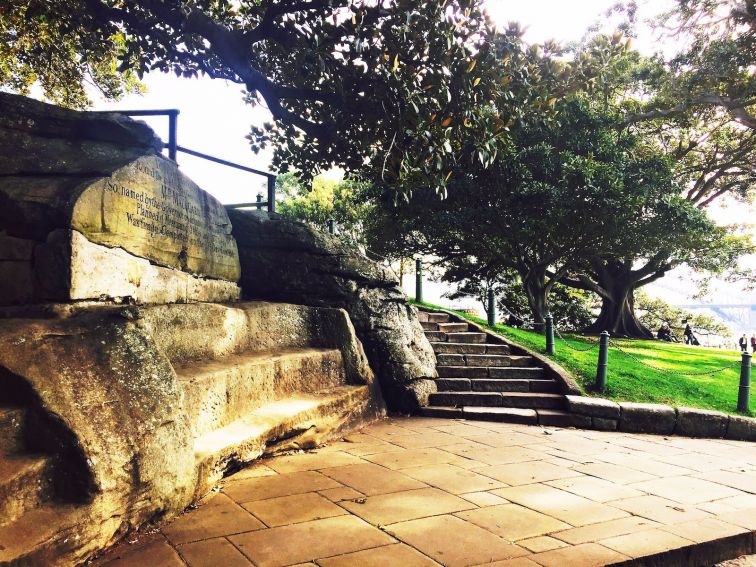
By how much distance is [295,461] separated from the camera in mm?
4473

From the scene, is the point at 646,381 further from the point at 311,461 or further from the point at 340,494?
the point at 340,494

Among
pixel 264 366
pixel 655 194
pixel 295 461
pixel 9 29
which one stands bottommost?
pixel 295 461

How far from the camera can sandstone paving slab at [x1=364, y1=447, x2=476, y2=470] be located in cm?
451

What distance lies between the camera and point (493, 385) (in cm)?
763

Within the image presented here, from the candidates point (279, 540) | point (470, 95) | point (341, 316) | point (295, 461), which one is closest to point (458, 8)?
point (470, 95)

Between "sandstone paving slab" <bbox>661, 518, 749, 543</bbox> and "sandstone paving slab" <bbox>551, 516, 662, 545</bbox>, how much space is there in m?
0.12

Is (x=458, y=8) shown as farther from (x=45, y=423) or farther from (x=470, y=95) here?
(x=45, y=423)

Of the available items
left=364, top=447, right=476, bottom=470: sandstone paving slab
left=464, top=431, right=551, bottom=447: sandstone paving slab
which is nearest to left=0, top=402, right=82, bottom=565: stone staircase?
left=364, top=447, right=476, bottom=470: sandstone paving slab

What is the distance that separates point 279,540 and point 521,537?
1350 millimetres

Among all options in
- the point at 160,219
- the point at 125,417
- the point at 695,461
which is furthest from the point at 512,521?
the point at 160,219

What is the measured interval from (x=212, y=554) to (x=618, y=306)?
60.5 feet

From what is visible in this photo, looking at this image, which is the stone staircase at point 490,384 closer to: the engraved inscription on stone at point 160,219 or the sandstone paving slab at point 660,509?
the sandstone paving slab at point 660,509

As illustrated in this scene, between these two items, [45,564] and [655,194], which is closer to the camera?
[45,564]

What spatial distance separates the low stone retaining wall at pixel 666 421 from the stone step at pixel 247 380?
3.30 meters
